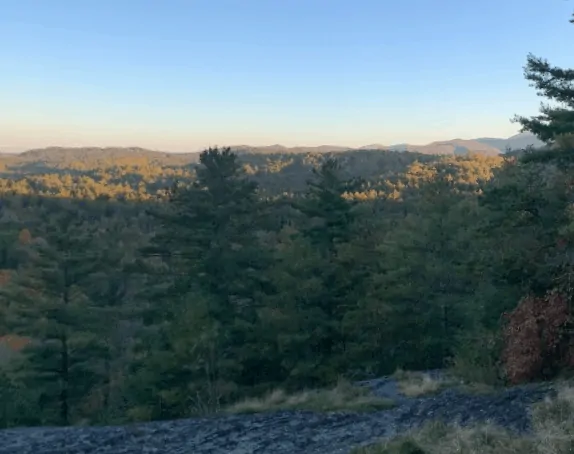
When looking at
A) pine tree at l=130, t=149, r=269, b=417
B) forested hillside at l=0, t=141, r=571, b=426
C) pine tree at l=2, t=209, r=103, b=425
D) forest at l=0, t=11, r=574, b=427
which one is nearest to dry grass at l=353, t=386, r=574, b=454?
forest at l=0, t=11, r=574, b=427

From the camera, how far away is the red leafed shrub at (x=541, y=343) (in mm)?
11836

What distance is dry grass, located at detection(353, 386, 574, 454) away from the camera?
6078 mm

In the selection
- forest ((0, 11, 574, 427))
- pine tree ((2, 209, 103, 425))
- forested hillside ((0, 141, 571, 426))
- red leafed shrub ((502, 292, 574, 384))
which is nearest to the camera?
red leafed shrub ((502, 292, 574, 384))

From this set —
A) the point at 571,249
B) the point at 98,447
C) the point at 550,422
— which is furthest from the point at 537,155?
the point at 98,447

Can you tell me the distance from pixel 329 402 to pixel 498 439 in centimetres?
631

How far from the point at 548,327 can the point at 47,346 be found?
57.4 ft

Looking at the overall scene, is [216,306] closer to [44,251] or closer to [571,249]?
[44,251]

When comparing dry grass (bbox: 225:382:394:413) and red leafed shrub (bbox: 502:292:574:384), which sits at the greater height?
red leafed shrub (bbox: 502:292:574:384)

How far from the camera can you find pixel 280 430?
411 inches

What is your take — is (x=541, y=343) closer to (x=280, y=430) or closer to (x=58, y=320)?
(x=280, y=430)

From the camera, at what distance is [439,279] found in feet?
73.8

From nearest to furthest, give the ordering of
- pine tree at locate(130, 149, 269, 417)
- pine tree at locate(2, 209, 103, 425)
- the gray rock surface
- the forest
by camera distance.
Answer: the gray rock surface
pine tree at locate(130, 149, 269, 417)
the forest
pine tree at locate(2, 209, 103, 425)

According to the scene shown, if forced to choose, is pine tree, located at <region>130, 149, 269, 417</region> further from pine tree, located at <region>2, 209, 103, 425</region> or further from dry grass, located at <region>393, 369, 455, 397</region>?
dry grass, located at <region>393, 369, 455, 397</region>

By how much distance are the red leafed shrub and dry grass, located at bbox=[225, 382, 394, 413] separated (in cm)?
272
